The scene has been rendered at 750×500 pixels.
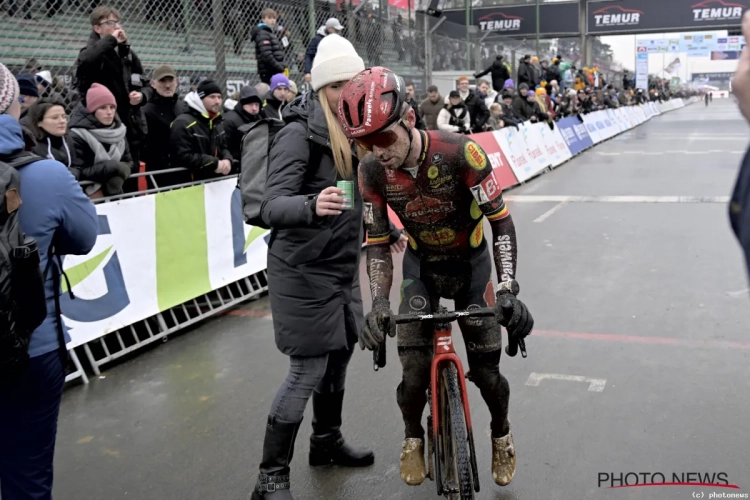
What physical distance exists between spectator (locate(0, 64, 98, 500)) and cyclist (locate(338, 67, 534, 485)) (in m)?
1.05

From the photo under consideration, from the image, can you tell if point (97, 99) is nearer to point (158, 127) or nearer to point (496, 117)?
point (158, 127)

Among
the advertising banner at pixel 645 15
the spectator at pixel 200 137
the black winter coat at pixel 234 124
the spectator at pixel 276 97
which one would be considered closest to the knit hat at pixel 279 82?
the spectator at pixel 276 97

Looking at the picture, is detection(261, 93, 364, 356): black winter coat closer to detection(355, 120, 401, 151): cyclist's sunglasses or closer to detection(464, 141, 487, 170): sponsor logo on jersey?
detection(355, 120, 401, 151): cyclist's sunglasses

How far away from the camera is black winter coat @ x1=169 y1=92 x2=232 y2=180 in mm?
6625

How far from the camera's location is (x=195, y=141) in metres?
6.73

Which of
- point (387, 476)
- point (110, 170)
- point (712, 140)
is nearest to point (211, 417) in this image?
point (387, 476)

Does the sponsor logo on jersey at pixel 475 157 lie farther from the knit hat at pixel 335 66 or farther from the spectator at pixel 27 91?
the spectator at pixel 27 91

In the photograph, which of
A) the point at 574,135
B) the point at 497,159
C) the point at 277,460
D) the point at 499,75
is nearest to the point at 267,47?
the point at 497,159

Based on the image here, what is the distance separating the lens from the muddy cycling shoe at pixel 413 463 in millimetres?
3227

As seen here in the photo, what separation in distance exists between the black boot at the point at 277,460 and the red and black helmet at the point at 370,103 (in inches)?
53.5

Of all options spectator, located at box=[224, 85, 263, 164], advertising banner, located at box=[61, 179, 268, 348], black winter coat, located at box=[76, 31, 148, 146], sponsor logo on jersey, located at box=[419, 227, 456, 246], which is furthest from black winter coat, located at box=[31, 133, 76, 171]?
sponsor logo on jersey, located at box=[419, 227, 456, 246]

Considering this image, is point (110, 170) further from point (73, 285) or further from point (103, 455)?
point (103, 455)

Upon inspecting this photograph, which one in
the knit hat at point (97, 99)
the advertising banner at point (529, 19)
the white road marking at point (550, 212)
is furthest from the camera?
the advertising banner at point (529, 19)

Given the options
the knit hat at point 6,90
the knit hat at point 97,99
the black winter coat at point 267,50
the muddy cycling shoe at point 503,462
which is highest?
the black winter coat at point 267,50
